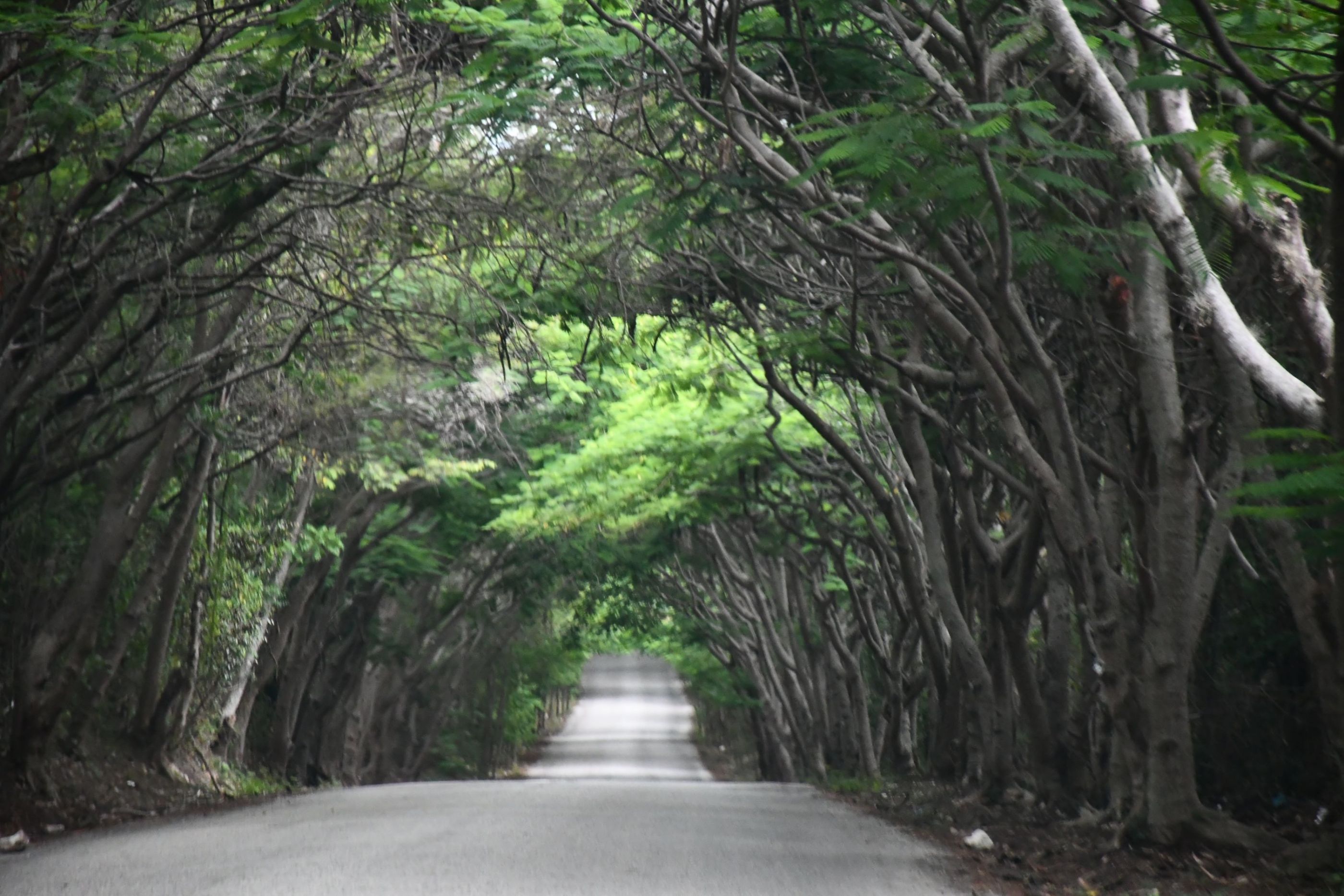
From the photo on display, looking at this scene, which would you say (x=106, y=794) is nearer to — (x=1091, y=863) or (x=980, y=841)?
(x=980, y=841)

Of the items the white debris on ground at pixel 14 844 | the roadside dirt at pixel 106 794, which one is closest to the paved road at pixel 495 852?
the white debris on ground at pixel 14 844

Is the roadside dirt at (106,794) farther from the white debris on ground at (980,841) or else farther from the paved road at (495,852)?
the white debris on ground at (980,841)

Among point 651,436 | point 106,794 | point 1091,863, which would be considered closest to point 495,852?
point 1091,863

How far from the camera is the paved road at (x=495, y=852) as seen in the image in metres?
8.09

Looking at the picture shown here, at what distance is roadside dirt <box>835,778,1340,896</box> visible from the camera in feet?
26.1

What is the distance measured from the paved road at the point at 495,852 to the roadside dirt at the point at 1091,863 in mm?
437

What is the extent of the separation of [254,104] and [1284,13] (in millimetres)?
6854

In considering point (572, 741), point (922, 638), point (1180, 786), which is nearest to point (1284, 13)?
point (1180, 786)

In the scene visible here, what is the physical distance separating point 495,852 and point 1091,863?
3828 millimetres

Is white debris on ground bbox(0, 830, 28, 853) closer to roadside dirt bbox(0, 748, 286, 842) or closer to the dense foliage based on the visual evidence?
roadside dirt bbox(0, 748, 286, 842)

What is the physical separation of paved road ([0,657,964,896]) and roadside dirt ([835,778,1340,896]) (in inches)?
17.2

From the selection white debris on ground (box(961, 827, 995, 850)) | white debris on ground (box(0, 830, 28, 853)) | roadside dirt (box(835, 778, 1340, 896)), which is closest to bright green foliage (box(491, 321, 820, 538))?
roadside dirt (box(835, 778, 1340, 896))

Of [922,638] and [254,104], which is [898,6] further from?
[922,638]

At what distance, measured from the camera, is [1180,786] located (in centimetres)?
894
